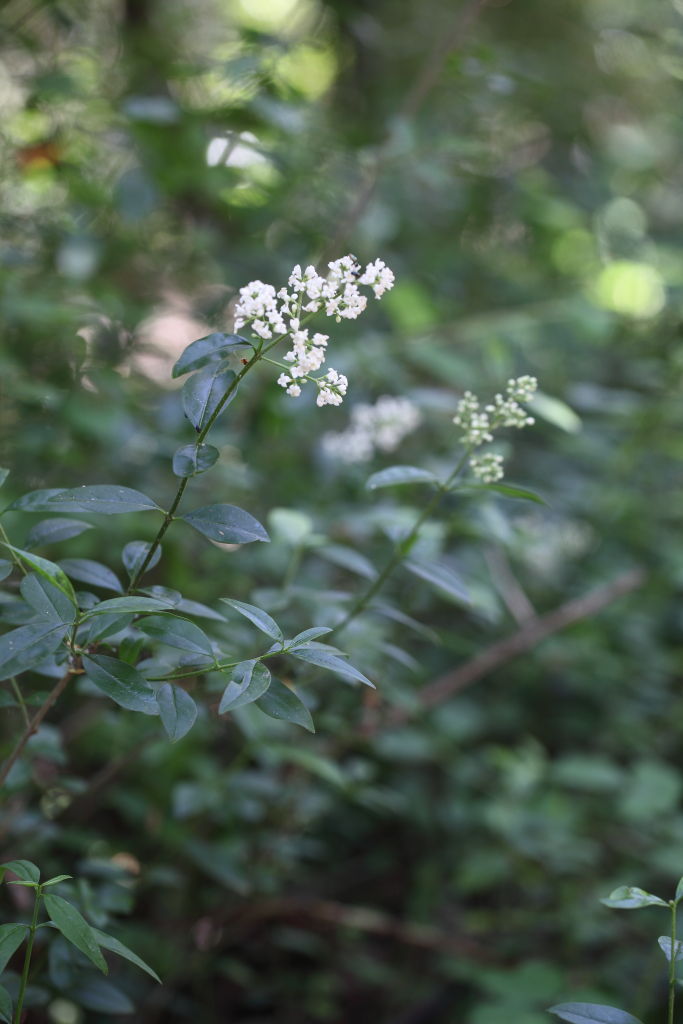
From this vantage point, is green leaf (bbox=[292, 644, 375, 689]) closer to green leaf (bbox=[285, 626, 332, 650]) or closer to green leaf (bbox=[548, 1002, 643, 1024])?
green leaf (bbox=[285, 626, 332, 650])

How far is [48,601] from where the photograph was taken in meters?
0.84

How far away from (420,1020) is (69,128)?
90.3 inches

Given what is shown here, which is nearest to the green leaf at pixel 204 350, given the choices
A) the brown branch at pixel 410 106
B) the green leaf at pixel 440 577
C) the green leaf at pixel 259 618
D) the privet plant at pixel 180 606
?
the privet plant at pixel 180 606

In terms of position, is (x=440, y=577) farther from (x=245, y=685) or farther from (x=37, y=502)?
(x=37, y=502)

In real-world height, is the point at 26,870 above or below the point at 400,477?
below

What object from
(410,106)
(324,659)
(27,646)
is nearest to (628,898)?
(324,659)

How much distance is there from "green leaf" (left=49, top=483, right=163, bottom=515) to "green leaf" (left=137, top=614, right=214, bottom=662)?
12 centimetres

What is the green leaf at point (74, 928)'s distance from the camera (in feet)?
2.45

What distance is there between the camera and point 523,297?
3119 mm

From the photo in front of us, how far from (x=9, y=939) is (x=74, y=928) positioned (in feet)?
0.25

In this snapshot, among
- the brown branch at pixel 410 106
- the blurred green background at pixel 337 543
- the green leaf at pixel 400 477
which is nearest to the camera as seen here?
the green leaf at pixel 400 477

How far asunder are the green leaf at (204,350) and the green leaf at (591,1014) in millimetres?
705

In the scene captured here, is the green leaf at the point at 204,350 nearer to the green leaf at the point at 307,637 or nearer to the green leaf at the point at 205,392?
the green leaf at the point at 205,392

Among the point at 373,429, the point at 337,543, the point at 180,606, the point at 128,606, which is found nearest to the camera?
the point at 128,606
